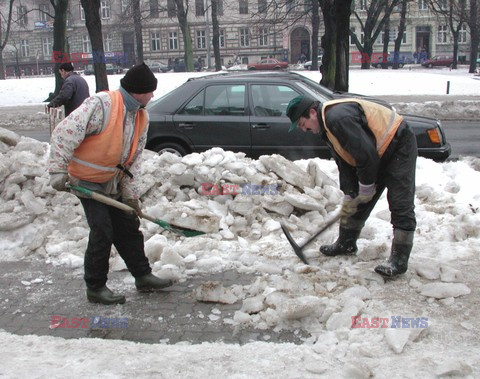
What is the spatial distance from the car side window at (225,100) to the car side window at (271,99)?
201mm

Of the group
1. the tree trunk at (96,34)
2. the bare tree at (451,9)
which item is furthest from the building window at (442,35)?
the tree trunk at (96,34)

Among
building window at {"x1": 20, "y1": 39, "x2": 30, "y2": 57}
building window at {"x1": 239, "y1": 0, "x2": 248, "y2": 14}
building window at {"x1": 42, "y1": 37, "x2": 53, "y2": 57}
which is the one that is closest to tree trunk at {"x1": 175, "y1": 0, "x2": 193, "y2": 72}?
building window at {"x1": 239, "y1": 0, "x2": 248, "y2": 14}

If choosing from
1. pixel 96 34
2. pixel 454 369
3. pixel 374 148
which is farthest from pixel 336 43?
pixel 454 369

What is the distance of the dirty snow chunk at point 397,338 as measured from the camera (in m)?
3.21

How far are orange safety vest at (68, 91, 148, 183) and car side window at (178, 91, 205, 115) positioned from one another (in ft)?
13.2

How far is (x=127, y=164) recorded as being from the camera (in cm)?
406

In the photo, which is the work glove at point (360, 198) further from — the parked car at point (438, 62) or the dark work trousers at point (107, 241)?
the parked car at point (438, 62)

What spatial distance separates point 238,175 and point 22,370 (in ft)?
10.8

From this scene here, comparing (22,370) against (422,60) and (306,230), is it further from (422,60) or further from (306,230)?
(422,60)

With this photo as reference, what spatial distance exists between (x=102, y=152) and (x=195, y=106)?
4.25 m

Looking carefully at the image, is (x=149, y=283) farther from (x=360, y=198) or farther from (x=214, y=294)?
(x=360, y=198)

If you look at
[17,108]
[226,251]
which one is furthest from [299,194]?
[17,108]

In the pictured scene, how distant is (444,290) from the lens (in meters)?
3.98

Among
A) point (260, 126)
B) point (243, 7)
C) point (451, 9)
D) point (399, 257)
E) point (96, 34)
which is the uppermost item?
point (243, 7)
